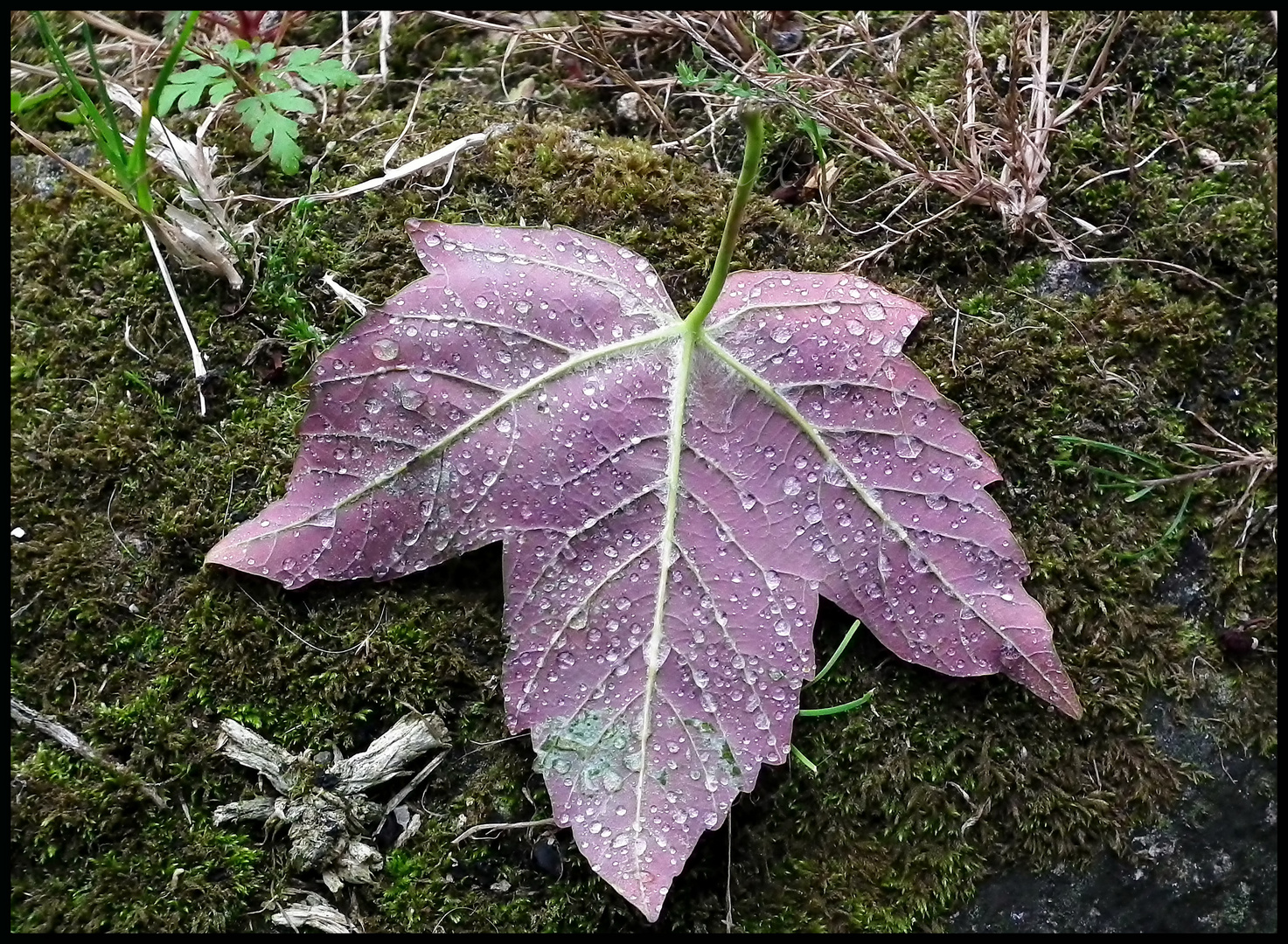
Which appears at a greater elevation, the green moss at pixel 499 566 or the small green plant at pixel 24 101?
the small green plant at pixel 24 101

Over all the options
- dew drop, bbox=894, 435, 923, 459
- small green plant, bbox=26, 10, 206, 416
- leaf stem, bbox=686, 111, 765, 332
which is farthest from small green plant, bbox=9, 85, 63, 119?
dew drop, bbox=894, 435, 923, 459

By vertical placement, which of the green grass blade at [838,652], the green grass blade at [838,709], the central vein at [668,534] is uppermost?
the central vein at [668,534]

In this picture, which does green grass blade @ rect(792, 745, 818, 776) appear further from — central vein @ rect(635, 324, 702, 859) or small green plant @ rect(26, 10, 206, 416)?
small green plant @ rect(26, 10, 206, 416)

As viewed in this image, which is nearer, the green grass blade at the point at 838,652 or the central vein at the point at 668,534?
the central vein at the point at 668,534

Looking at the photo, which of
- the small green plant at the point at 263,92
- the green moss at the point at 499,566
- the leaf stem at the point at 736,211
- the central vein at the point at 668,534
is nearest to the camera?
the leaf stem at the point at 736,211

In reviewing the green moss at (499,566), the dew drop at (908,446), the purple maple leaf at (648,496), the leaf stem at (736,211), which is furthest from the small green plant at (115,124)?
the dew drop at (908,446)

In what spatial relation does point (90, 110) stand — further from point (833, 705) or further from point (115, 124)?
point (833, 705)

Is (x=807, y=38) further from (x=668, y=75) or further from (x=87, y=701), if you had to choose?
(x=87, y=701)

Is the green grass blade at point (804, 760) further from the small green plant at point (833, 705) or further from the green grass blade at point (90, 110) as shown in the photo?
the green grass blade at point (90, 110)
